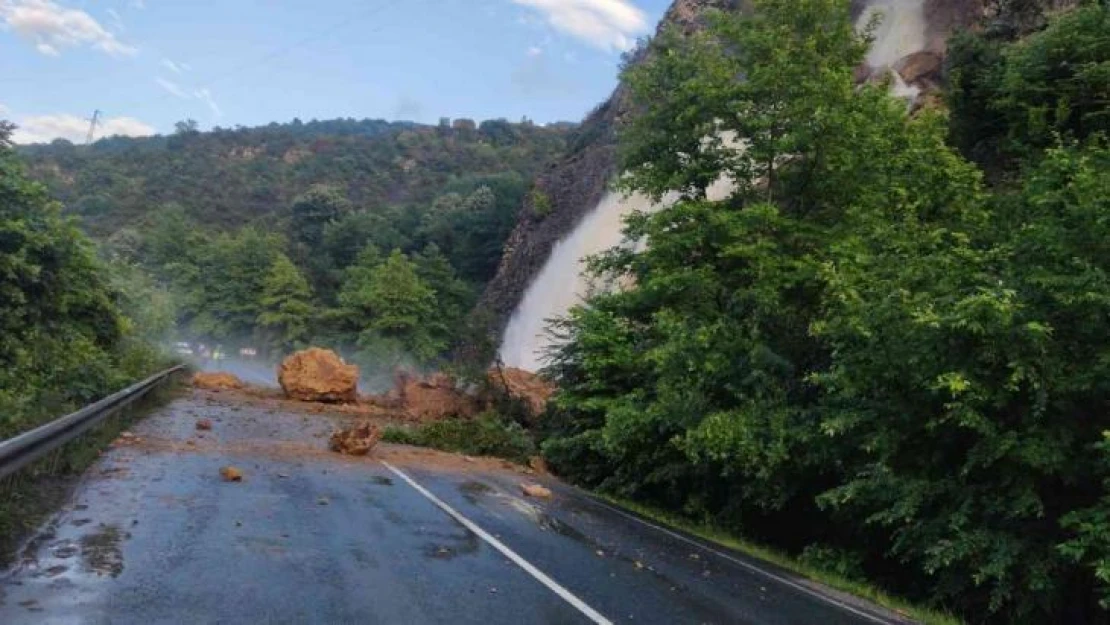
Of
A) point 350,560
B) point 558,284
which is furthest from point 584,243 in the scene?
point 350,560

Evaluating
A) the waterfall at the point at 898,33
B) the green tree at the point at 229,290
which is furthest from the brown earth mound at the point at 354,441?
the green tree at the point at 229,290

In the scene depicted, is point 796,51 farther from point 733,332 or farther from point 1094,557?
point 1094,557

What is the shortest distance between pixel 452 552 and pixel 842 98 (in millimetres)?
13510

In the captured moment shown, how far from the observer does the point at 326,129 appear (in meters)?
170

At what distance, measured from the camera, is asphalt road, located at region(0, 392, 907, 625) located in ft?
18.5

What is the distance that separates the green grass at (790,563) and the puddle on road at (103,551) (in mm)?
7396

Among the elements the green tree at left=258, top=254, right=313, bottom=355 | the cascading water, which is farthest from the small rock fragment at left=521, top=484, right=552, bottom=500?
the green tree at left=258, top=254, right=313, bottom=355

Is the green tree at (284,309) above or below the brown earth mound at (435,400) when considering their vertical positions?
above

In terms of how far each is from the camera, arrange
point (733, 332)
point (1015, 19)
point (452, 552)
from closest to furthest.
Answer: point (452, 552), point (733, 332), point (1015, 19)

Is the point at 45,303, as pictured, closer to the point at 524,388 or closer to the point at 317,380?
the point at 317,380

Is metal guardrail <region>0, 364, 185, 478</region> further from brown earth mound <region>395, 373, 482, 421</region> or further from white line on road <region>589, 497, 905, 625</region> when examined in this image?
brown earth mound <region>395, 373, 482, 421</region>

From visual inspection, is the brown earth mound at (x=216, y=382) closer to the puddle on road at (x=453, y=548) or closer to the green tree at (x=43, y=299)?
the green tree at (x=43, y=299)

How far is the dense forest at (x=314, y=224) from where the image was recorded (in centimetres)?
6119

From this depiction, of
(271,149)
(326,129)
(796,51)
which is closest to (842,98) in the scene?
(796,51)
